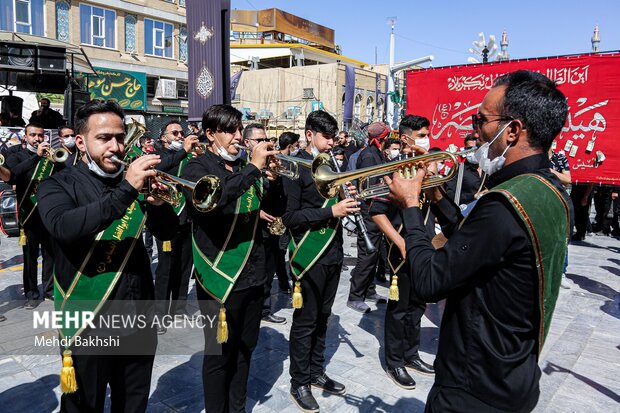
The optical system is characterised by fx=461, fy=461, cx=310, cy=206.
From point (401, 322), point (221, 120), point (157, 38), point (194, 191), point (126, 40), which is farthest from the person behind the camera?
point (157, 38)

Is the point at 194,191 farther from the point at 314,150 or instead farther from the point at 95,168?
the point at 314,150

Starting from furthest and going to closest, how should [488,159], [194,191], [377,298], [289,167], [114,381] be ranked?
[377,298] → [289,167] → [194,191] → [114,381] → [488,159]

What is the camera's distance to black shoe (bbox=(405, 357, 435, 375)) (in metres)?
4.40

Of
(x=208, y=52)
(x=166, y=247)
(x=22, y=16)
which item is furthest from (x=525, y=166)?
(x=22, y=16)

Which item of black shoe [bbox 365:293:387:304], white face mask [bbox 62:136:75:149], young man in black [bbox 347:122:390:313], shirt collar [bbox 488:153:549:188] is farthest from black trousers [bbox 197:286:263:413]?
white face mask [bbox 62:136:75:149]

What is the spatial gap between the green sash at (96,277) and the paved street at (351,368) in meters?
1.45

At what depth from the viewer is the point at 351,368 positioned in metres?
4.47

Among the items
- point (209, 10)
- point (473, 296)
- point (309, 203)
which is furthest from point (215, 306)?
point (209, 10)

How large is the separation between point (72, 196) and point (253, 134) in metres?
2.33

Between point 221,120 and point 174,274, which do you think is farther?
point 174,274

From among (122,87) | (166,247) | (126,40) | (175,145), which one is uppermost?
(126,40)

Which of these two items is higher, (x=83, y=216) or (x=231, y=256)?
(x=83, y=216)

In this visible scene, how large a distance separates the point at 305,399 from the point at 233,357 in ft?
2.67

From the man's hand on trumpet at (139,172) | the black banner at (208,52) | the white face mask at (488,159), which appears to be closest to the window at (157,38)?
the black banner at (208,52)
